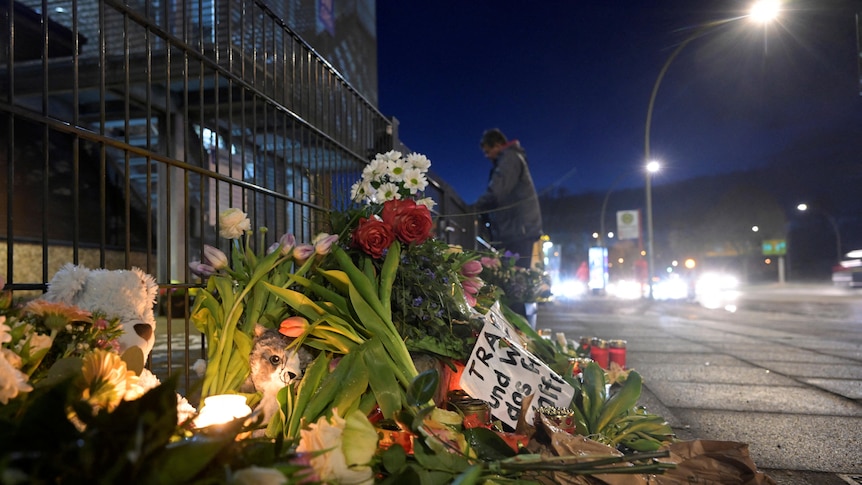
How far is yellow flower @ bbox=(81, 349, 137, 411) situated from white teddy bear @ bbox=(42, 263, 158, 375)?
403 millimetres

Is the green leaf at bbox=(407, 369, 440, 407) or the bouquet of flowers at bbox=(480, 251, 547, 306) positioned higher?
the bouquet of flowers at bbox=(480, 251, 547, 306)

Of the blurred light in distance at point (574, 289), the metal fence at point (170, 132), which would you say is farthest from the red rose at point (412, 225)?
the blurred light in distance at point (574, 289)

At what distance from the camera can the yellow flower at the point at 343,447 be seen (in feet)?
3.76

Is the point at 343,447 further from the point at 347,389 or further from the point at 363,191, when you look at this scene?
the point at 363,191

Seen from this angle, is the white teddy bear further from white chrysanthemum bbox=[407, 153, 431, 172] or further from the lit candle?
white chrysanthemum bbox=[407, 153, 431, 172]

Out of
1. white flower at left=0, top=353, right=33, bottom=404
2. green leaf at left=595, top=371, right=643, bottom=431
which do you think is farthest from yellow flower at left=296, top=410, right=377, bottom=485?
green leaf at left=595, top=371, right=643, bottom=431

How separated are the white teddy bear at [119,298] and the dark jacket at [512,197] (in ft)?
13.4

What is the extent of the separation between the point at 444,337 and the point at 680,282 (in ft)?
74.2

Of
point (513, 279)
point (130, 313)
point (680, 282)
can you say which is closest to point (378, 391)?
point (130, 313)

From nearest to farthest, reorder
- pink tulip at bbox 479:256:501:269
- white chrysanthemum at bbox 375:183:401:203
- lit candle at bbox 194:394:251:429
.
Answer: lit candle at bbox 194:394:251:429 < white chrysanthemum at bbox 375:183:401:203 < pink tulip at bbox 479:256:501:269

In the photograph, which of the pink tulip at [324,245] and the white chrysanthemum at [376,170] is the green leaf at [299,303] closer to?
the pink tulip at [324,245]

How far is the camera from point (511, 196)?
5.60 metres

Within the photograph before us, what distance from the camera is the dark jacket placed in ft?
17.9

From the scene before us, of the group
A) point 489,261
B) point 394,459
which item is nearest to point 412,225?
point 394,459
